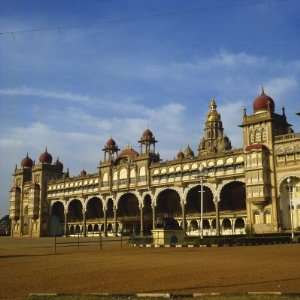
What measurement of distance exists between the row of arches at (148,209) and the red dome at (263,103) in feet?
39.7

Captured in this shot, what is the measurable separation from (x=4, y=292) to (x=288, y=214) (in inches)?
2058

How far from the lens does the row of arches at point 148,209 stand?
7369cm

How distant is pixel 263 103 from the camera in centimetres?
6344

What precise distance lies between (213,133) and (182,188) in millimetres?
31921

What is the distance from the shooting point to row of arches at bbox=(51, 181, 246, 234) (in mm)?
73688

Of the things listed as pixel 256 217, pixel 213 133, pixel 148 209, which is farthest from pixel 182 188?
pixel 213 133

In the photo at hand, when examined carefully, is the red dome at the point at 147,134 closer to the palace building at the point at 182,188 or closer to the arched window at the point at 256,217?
the palace building at the point at 182,188

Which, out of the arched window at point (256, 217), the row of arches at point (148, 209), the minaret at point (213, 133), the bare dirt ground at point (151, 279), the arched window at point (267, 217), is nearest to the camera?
the bare dirt ground at point (151, 279)

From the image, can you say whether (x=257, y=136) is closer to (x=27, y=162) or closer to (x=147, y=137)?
(x=147, y=137)

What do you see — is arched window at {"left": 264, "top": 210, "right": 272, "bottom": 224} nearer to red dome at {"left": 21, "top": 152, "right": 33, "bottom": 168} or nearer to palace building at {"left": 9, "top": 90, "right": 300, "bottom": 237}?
palace building at {"left": 9, "top": 90, "right": 300, "bottom": 237}

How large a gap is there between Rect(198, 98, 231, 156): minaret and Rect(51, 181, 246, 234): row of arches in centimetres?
2175

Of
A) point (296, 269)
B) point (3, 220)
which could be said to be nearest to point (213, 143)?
point (296, 269)

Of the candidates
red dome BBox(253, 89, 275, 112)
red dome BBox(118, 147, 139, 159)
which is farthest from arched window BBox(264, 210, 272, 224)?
red dome BBox(118, 147, 139, 159)

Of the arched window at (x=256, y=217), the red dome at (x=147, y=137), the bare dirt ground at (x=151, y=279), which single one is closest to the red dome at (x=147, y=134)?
the red dome at (x=147, y=137)
